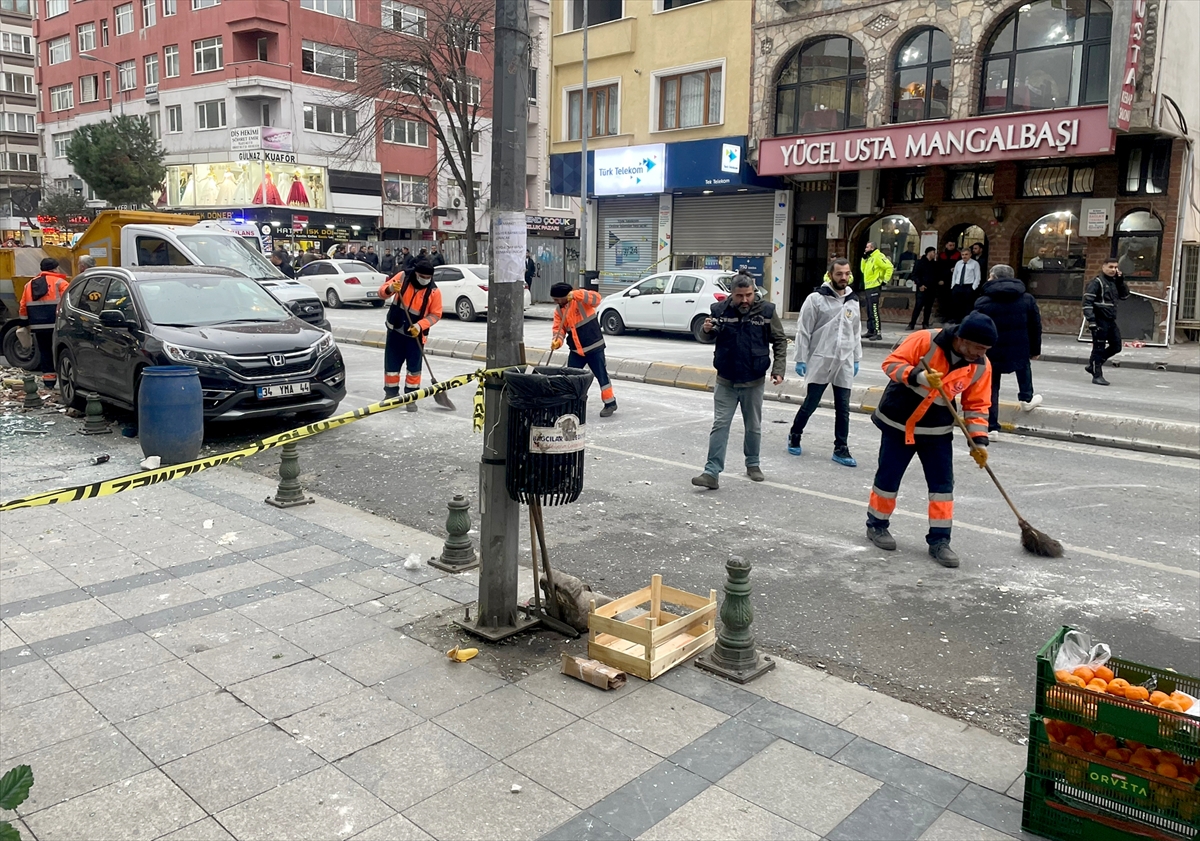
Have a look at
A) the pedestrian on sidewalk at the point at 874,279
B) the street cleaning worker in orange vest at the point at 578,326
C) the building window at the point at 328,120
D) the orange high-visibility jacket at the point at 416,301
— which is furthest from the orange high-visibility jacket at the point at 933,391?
the building window at the point at 328,120

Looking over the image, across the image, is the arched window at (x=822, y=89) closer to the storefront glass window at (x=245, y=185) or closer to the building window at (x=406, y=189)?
the storefront glass window at (x=245, y=185)

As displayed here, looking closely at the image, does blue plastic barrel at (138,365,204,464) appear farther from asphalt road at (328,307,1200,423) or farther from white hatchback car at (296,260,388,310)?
white hatchback car at (296,260,388,310)

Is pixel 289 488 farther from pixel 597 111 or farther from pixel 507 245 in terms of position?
pixel 597 111

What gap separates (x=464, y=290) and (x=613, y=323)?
5.07 m

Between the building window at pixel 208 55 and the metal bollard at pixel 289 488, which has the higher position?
the building window at pixel 208 55

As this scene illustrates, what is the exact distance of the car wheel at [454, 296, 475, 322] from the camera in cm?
2489

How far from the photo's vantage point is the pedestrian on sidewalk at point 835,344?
8.73 m

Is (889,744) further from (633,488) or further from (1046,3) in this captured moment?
(1046,3)

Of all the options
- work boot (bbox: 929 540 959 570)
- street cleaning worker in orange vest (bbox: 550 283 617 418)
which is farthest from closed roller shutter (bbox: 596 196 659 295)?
work boot (bbox: 929 540 959 570)

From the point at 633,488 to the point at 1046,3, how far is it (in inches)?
706

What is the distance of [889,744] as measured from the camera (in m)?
3.72

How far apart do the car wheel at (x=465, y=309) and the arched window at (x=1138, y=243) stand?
15.1 metres

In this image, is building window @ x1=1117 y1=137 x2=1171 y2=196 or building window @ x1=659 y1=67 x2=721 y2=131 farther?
building window @ x1=659 y1=67 x2=721 y2=131

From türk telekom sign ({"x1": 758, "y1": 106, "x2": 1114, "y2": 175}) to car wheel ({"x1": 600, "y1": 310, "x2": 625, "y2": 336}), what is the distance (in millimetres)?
5937
